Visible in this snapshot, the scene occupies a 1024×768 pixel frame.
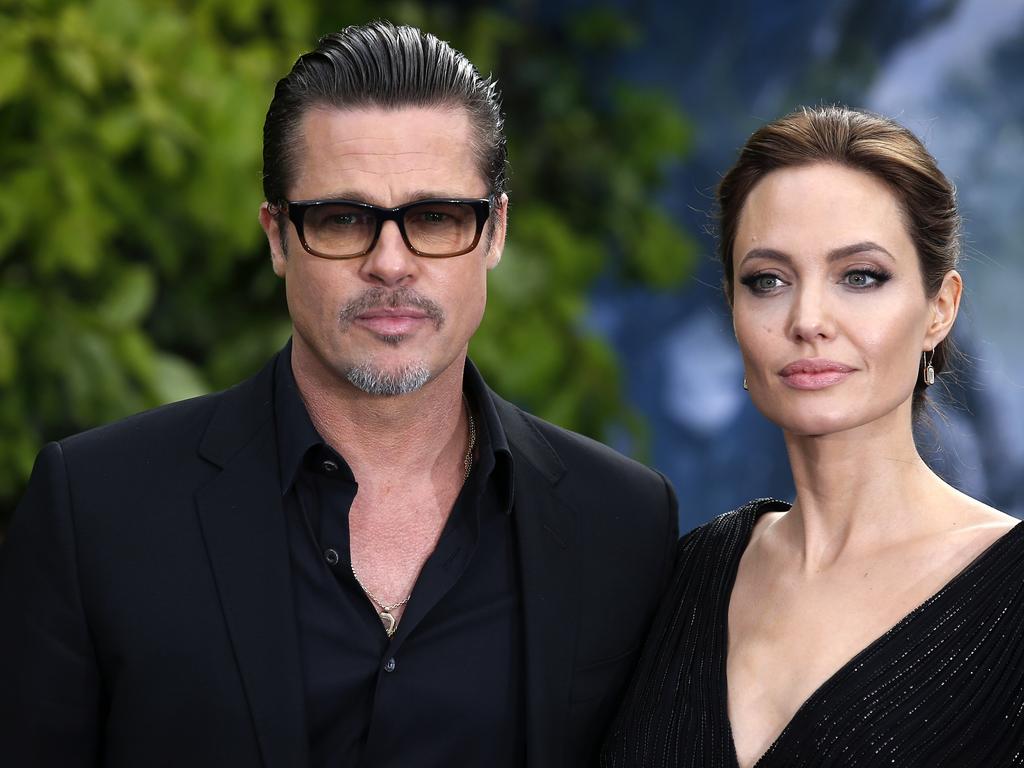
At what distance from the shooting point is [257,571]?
78.8 inches

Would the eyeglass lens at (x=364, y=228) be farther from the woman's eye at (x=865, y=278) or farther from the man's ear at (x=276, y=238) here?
the woman's eye at (x=865, y=278)

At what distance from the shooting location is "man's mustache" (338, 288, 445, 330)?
2.07 m

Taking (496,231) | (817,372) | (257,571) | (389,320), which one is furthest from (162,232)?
(817,372)

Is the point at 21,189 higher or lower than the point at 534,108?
lower

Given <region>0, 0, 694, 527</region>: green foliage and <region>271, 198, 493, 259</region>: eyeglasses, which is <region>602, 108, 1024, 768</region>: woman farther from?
<region>0, 0, 694, 527</region>: green foliage

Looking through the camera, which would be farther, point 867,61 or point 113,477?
point 867,61

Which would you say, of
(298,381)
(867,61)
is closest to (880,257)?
(298,381)

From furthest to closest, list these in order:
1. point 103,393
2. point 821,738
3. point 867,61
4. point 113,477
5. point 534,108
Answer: point 534,108
point 867,61
point 103,393
point 113,477
point 821,738

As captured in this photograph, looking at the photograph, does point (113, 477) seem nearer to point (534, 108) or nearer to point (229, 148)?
point (229, 148)

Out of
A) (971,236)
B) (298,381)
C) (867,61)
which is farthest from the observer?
(867,61)

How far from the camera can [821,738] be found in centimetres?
192

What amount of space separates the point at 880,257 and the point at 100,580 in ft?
3.88

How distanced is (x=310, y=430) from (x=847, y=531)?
81 centimetres

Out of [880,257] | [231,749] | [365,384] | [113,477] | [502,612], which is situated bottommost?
[231,749]
